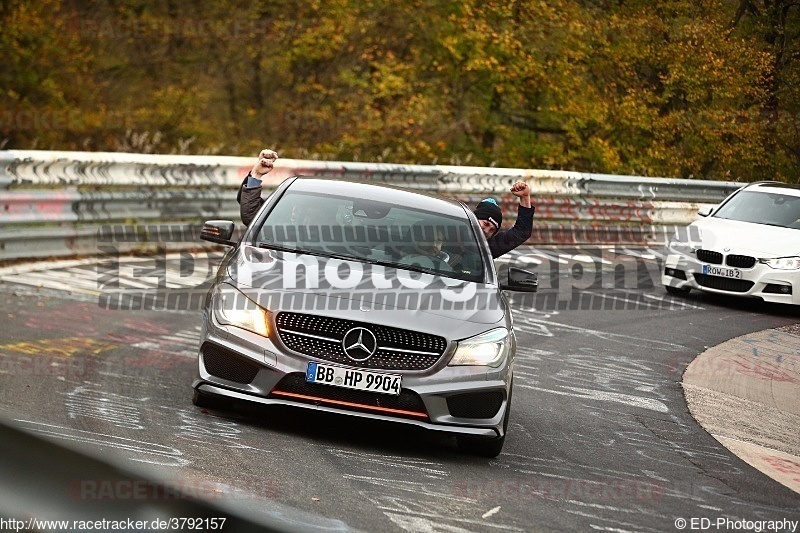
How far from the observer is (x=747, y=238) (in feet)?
52.4

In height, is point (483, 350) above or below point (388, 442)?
above

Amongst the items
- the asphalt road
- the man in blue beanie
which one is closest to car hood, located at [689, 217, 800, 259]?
the asphalt road

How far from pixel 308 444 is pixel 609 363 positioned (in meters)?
5.04

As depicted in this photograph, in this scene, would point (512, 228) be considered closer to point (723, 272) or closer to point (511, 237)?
point (511, 237)

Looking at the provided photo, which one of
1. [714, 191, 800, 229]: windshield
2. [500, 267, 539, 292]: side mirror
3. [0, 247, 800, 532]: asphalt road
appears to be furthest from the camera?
[714, 191, 800, 229]: windshield

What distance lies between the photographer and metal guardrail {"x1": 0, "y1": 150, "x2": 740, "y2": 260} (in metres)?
13.6

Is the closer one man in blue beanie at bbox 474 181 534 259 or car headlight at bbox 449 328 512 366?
car headlight at bbox 449 328 512 366

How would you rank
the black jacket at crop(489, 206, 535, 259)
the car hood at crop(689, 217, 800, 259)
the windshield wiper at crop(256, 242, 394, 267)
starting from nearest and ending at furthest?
the windshield wiper at crop(256, 242, 394, 267) → the black jacket at crop(489, 206, 535, 259) → the car hood at crop(689, 217, 800, 259)

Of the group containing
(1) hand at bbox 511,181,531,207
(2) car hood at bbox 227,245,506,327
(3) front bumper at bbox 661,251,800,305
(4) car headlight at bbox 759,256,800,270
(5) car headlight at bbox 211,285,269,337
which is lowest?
(3) front bumper at bbox 661,251,800,305

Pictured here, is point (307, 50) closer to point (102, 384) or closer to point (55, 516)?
point (102, 384)

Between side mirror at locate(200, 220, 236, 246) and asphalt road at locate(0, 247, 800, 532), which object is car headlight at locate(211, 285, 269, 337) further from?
side mirror at locate(200, 220, 236, 246)

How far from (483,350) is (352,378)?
772 mm

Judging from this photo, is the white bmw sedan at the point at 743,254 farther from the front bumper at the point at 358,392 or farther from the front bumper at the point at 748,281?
the front bumper at the point at 358,392

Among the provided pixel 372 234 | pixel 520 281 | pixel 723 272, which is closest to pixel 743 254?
A: pixel 723 272
